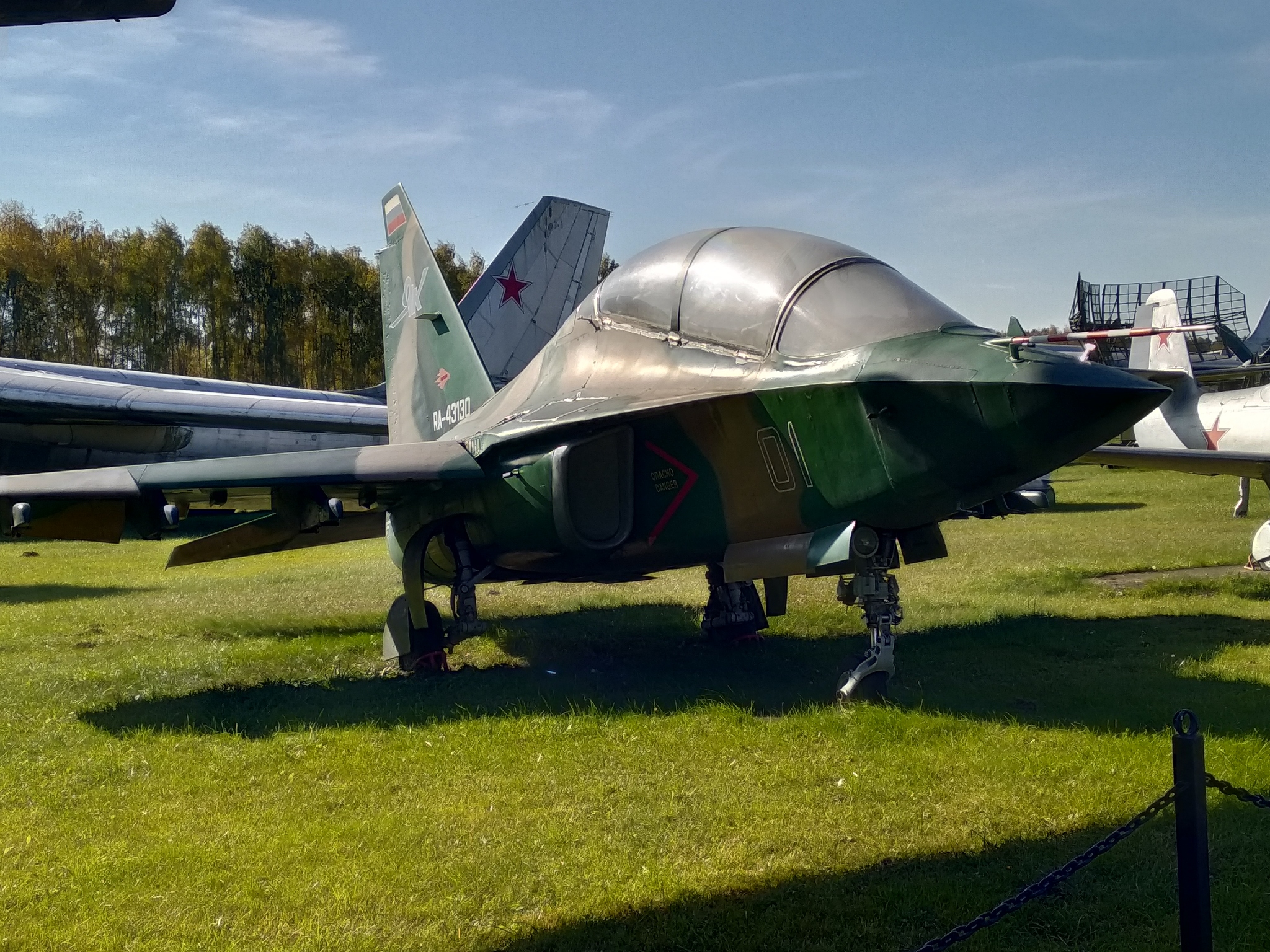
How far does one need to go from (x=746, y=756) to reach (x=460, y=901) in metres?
2.14

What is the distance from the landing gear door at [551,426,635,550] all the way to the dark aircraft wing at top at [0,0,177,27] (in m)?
4.85

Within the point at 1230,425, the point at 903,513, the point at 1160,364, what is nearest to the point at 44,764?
the point at 903,513

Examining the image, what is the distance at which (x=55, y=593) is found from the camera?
47.4 feet

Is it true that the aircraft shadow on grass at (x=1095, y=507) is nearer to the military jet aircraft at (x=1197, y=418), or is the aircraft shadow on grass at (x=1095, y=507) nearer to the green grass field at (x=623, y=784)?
the military jet aircraft at (x=1197, y=418)

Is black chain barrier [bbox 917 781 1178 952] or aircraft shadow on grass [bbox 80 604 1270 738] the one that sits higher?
black chain barrier [bbox 917 781 1178 952]

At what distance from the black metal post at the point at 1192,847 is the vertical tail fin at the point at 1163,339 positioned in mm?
16908

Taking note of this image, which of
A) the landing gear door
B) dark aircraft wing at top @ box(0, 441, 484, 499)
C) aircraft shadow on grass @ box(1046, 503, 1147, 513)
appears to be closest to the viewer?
the landing gear door

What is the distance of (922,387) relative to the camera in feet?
18.2

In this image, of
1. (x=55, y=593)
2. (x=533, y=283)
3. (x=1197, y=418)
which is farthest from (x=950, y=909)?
(x=1197, y=418)

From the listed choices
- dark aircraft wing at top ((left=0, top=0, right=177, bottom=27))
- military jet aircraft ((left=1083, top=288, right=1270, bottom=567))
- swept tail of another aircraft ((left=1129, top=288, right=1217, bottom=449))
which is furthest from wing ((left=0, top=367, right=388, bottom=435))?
dark aircraft wing at top ((left=0, top=0, right=177, bottom=27))

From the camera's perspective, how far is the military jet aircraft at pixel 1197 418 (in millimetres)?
12633

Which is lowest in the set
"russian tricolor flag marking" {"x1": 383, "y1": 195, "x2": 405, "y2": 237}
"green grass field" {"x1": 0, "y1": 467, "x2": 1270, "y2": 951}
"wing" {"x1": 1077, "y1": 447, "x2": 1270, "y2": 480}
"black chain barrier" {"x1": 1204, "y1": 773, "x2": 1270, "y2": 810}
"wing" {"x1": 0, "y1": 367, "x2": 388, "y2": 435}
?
"green grass field" {"x1": 0, "y1": 467, "x2": 1270, "y2": 951}

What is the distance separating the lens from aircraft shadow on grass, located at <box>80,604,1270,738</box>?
661 centimetres

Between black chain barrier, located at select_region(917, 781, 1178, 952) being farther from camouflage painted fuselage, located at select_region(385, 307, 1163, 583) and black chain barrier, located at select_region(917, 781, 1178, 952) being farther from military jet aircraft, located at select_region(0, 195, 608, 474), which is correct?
military jet aircraft, located at select_region(0, 195, 608, 474)
